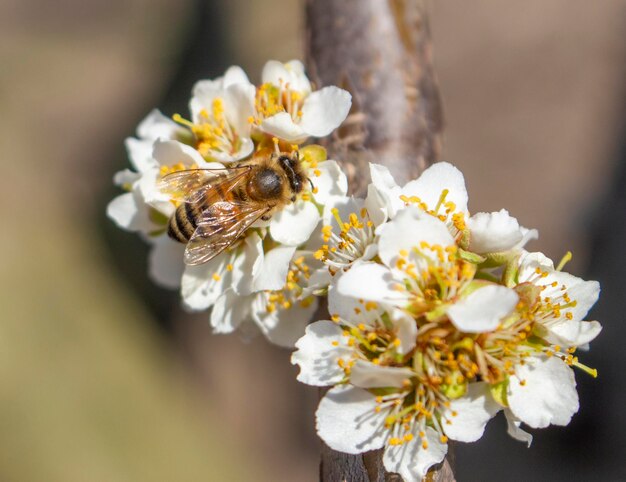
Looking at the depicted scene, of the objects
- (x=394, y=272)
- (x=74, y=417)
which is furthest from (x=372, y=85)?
(x=74, y=417)

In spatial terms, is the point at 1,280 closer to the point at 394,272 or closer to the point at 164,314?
the point at 164,314

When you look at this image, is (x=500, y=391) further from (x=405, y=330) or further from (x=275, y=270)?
(x=275, y=270)

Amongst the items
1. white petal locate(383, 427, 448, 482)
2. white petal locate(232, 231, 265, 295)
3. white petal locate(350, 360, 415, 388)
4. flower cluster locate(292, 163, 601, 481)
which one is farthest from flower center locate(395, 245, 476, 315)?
white petal locate(232, 231, 265, 295)

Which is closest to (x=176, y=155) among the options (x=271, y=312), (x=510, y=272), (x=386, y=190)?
(x=271, y=312)

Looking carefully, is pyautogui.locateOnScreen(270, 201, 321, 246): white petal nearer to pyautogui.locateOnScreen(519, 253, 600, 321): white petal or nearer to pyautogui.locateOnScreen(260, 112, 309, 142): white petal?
pyautogui.locateOnScreen(260, 112, 309, 142): white petal

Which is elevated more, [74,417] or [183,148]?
[183,148]

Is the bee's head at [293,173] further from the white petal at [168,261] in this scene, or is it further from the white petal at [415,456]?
the white petal at [415,456]

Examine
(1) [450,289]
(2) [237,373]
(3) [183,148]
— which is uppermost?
(3) [183,148]
